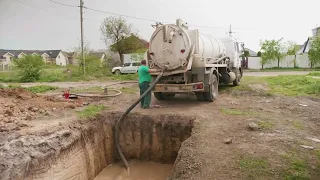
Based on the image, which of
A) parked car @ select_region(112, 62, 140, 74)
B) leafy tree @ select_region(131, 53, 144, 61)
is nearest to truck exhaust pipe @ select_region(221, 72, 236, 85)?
parked car @ select_region(112, 62, 140, 74)

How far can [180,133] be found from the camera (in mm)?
8180

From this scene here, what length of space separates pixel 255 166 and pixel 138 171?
4177 millimetres

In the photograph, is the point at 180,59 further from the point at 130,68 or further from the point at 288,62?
the point at 288,62

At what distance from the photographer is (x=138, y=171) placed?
8203mm

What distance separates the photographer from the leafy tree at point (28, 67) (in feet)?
77.0

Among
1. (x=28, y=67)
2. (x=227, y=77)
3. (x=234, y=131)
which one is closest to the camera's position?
(x=234, y=131)

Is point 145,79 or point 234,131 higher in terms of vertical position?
point 145,79

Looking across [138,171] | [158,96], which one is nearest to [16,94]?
[158,96]

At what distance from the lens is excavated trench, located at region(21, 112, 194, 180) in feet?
25.6

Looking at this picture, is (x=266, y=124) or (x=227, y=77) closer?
(x=266, y=124)

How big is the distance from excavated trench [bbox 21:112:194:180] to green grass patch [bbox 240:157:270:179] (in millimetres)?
2982

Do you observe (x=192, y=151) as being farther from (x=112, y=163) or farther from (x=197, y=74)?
(x=197, y=74)

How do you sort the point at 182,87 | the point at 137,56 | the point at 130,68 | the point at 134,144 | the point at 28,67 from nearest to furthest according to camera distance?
1. the point at 134,144
2. the point at 182,87
3. the point at 28,67
4. the point at 130,68
5. the point at 137,56

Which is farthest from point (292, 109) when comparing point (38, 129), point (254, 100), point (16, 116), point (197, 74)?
point (16, 116)
